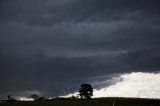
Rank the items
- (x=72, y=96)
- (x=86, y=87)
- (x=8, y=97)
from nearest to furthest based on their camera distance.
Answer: (x=72, y=96)
(x=86, y=87)
(x=8, y=97)

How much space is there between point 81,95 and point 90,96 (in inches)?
160

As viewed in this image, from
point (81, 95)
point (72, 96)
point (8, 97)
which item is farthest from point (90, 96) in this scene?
point (8, 97)

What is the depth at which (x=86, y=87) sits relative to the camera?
131 m

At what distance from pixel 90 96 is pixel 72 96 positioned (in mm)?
13127

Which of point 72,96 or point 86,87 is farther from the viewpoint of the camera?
point 86,87

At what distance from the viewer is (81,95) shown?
13125 centimetres

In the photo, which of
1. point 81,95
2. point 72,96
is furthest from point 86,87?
point 72,96

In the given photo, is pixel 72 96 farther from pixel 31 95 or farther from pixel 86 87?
pixel 31 95

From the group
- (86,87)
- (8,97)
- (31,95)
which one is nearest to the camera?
(86,87)

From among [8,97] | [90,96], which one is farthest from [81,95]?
[8,97]

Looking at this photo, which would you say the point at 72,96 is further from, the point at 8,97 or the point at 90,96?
the point at 8,97

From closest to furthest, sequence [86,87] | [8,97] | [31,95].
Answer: [86,87] < [8,97] < [31,95]

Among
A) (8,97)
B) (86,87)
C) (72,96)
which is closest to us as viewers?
(72,96)

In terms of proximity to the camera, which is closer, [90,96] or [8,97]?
[90,96]
